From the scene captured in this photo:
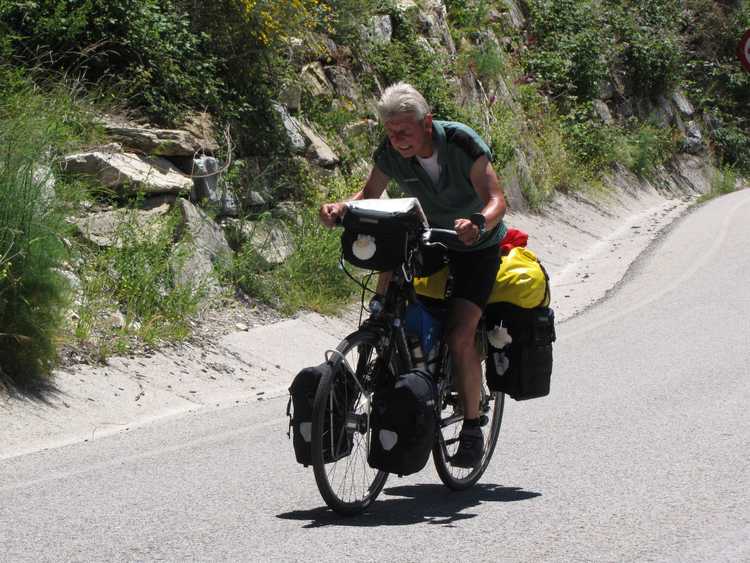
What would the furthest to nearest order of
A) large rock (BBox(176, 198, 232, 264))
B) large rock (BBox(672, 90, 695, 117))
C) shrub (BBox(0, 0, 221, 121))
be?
1. large rock (BBox(672, 90, 695, 117))
2. shrub (BBox(0, 0, 221, 121))
3. large rock (BBox(176, 198, 232, 264))

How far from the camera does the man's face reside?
18.6 feet

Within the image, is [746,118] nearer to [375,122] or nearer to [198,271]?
[375,122]

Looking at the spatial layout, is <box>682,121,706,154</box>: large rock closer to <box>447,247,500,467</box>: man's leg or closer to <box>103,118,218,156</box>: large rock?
<box>103,118,218,156</box>: large rock

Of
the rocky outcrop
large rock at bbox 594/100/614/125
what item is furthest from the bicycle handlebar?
large rock at bbox 594/100/614/125

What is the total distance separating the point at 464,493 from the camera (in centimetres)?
624

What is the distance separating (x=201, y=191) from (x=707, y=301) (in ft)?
17.8

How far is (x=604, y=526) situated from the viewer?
17.9 feet

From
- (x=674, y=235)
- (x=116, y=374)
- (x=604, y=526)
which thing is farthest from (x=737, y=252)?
(x=604, y=526)

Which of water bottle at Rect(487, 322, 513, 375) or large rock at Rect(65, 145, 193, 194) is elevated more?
large rock at Rect(65, 145, 193, 194)

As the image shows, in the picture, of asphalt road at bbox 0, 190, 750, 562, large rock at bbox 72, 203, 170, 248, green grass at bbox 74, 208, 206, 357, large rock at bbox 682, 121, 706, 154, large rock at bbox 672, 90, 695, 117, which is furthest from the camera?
large rock at bbox 672, 90, 695, 117

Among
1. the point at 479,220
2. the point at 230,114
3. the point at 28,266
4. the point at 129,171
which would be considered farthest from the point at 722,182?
the point at 479,220

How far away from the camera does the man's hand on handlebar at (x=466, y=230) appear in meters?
5.43

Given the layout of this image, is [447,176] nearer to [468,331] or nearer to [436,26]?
[468,331]

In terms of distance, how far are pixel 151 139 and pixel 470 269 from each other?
614 cm
